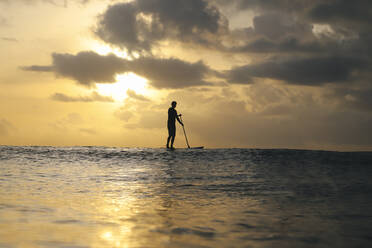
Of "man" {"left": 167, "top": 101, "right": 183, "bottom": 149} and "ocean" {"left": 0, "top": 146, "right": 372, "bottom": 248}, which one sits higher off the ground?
"man" {"left": 167, "top": 101, "right": 183, "bottom": 149}

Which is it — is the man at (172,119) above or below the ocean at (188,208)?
above

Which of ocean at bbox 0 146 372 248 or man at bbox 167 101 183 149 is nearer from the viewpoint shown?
ocean at bbox 0 146 372 248

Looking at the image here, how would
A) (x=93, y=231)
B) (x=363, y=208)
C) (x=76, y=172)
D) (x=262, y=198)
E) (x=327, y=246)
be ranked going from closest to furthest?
1. (x=327, y=246)
2. (x=93, y=231)
3. (x=363, y=208)
4. (x=262, y=198)
5. (x=76, y=172)

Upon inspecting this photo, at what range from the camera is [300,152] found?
16219mm

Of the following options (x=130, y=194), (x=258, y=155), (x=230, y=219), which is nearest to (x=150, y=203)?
(x=130, y=194)

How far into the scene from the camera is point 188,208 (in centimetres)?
591

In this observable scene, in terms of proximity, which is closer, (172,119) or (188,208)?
(188,208)

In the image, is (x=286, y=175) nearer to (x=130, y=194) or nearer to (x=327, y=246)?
(x=130, y=194)

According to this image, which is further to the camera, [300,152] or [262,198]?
[300,152]

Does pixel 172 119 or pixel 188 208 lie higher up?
pixel 172 119

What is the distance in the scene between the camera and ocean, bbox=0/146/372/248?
160 inches

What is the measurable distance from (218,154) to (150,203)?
1021cm

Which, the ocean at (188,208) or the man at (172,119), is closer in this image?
the ocean at (188,208)

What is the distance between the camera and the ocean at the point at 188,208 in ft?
13.3
